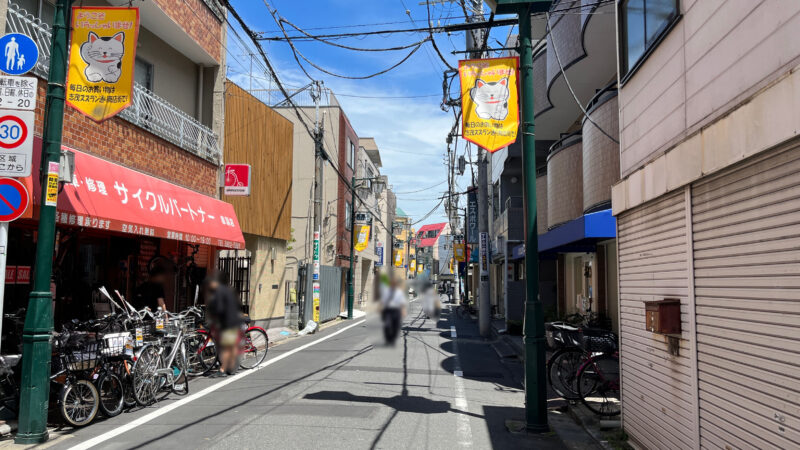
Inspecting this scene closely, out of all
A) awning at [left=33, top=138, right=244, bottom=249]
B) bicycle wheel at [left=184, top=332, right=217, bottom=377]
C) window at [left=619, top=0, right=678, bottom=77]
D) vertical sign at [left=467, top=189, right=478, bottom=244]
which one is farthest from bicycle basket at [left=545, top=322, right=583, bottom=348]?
→ vertical sign at [left=467, top=189, right=478, bottom=244]

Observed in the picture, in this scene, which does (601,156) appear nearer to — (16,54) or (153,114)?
(153,114)

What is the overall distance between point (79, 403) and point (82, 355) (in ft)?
2.42

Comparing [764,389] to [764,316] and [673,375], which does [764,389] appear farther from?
[673,375]

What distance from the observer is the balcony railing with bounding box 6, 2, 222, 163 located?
9.70 metres

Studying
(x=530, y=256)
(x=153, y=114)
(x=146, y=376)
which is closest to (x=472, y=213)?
(x=153, y=114)

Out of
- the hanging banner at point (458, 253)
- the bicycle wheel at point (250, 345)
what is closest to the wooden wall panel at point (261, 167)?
the hanging banner at point (458, 253)

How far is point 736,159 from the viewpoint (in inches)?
190

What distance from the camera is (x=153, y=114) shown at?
1352cm

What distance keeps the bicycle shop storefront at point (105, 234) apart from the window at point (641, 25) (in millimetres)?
7145

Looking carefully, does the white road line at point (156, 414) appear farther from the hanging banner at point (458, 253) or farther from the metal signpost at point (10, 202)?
the metal signpost at point (10, 202)

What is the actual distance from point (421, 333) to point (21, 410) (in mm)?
15893

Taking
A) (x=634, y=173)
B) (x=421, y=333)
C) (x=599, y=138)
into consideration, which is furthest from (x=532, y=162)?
(x=421, y=333)

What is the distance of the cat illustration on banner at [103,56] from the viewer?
272 inches

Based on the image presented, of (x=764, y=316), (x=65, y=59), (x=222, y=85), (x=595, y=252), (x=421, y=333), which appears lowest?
(x=421, y=333)
